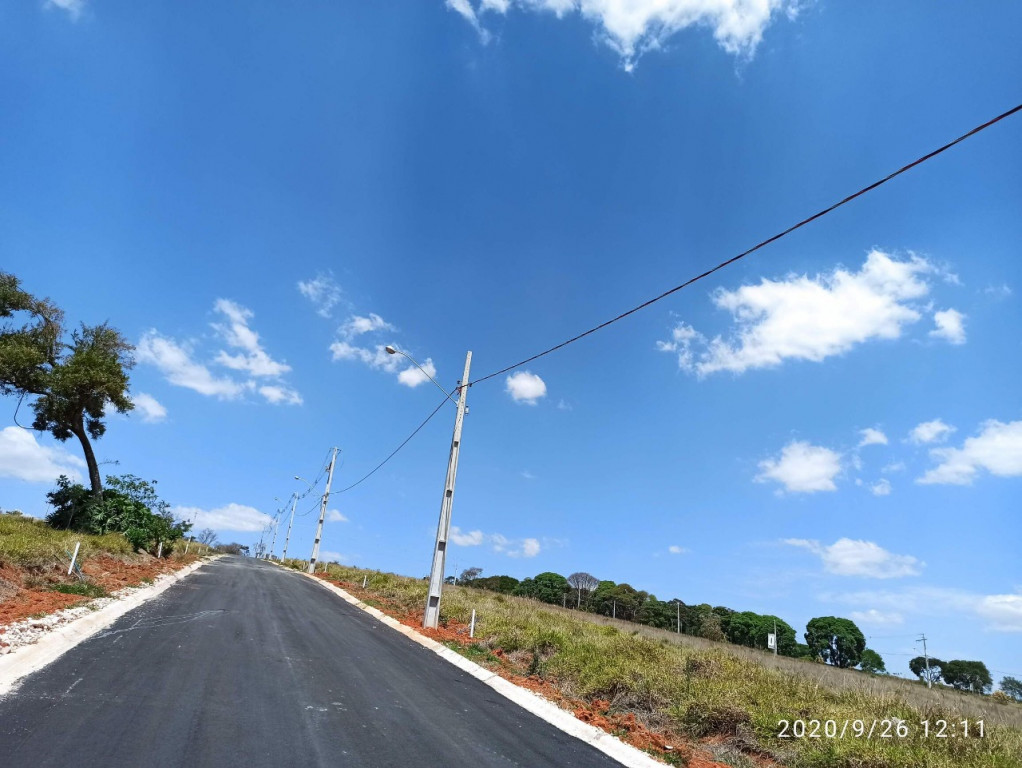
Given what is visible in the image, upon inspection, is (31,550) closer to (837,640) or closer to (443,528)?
(443,528)

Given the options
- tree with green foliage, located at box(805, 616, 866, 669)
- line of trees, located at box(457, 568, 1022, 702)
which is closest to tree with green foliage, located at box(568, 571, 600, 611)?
line of trees, located at box(457, 568, 1022, 702)

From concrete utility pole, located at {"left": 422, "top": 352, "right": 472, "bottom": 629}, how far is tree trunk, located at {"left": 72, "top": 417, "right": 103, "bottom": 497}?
19805mm

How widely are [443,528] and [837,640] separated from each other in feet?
305

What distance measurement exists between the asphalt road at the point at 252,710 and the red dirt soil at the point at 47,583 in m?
1.38

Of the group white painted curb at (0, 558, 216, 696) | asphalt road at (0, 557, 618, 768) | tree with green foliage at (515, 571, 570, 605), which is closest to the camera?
asphalt road at (0, 557, 618, 768)

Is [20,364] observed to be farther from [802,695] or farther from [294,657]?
[802,695]

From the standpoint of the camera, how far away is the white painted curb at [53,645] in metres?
6.33

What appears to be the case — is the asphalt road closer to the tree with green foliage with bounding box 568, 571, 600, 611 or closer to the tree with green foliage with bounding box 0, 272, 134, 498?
the tree with green foliage with bounding box 0, 272, 134, 498

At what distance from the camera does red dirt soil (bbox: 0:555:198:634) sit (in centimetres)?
947

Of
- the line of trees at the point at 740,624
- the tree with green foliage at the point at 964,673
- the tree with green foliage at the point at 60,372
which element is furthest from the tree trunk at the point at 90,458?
the tree with green foliage at the point at 964,673

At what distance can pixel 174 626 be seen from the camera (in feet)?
36.1

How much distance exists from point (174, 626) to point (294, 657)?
3275mm

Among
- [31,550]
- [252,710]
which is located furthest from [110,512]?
[252,710]

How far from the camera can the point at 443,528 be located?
18.7 m
